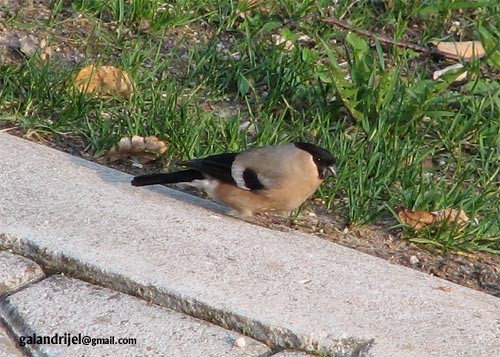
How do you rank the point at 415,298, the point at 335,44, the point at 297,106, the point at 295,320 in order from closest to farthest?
1. the point at 295,320
2. the point at 415,298
3. the point at 297,106
4. the point at 335,44

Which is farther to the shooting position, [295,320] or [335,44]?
[335,44]

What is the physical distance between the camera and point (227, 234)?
451cm

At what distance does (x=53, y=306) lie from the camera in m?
3.78

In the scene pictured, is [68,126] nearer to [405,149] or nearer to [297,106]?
[297,106]

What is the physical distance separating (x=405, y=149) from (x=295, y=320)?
72.0 inches

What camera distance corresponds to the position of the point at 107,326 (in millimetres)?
3684

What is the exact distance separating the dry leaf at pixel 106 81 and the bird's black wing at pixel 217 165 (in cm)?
104

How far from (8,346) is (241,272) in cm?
94

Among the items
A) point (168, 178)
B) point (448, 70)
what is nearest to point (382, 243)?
point (168, 178)

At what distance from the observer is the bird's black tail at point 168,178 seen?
15.9 feet

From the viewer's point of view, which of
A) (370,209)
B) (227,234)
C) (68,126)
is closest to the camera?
(227,234)

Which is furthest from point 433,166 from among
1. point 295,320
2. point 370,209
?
point 295,320

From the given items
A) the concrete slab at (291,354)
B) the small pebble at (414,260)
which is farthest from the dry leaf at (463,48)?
the concrete slab at (291,354)

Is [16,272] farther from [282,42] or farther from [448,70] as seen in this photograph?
[448,70]
